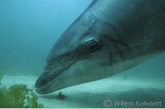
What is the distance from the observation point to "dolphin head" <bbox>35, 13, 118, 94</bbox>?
3666mm

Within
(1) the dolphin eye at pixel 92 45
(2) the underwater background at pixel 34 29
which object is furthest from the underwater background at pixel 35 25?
(1) the dolphin eye at pixel 92 45

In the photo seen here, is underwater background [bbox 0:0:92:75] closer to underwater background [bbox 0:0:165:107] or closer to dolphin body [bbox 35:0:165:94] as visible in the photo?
underwater background [bbox 0:0:165:107]

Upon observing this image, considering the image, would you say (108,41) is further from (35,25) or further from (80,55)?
(35,25)

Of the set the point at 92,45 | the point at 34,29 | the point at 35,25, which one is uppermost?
the point at 35,25

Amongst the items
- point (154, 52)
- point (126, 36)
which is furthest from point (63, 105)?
point (154, 52)

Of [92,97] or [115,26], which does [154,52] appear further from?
[92,97]

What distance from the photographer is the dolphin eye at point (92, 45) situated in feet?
11.9

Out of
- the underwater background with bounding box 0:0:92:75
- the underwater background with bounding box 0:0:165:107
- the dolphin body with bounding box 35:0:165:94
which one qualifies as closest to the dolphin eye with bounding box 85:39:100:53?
the dolphin body with bounding box 35:0:165:94

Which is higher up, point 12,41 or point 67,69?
point 12,41

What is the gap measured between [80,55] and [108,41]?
62cm

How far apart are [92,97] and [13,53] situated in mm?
35275

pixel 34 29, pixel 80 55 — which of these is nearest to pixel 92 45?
pixel 80 55

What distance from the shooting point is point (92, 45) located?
3.62 m

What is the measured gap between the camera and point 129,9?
3840 millimetres
